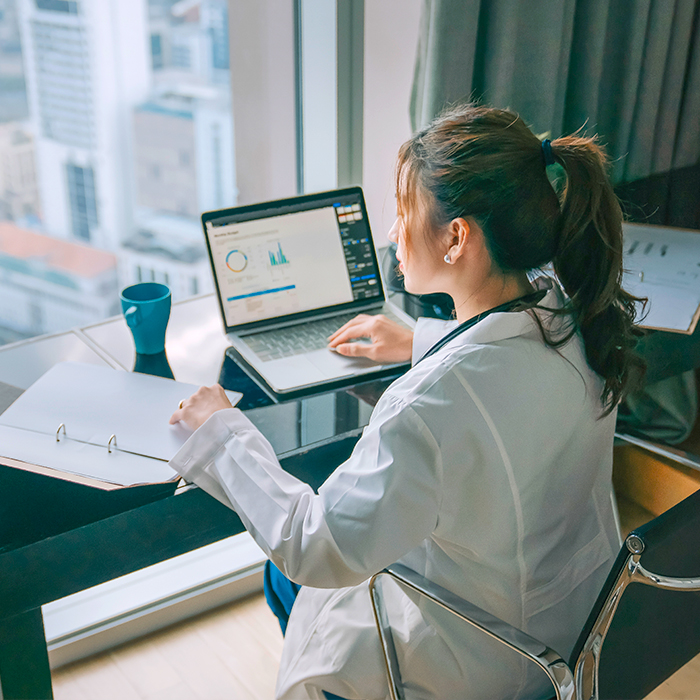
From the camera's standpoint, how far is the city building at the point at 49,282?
179 centimetres

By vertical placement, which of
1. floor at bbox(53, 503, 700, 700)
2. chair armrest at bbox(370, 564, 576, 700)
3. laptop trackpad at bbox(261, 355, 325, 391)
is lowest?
floor at bbox(53, 503, 700, 700)

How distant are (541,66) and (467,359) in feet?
3.56

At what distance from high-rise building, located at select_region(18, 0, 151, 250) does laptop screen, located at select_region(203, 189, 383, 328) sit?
2.04ft

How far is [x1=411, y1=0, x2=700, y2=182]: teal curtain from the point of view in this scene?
5.09ft

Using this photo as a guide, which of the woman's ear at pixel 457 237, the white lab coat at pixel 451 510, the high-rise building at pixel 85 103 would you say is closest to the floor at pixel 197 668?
the white lab coat at pixel 451 510

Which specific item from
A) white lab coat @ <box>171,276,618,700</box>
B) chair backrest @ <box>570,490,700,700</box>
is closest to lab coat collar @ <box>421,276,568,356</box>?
white lab coat @ <box>171,276,618,700</box>

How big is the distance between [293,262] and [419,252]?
1.66ft

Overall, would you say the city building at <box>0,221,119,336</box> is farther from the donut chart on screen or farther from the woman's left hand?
the woman's left hand

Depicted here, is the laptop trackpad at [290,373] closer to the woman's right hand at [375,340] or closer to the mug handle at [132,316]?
the woman's right hand at [375,340]

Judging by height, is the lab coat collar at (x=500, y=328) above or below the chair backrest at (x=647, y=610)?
above

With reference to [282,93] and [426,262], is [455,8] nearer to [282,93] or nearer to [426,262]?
[282,93]

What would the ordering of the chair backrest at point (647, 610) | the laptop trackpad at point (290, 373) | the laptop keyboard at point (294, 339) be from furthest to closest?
the laptop keyboard at point (294, 339) → the laptop trackpad at point (290, 373) → the chair backrest at point (647, 610)

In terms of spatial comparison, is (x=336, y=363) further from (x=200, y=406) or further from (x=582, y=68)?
(x=582, y=68)

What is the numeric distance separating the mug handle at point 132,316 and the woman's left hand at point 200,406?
0.87 feet
